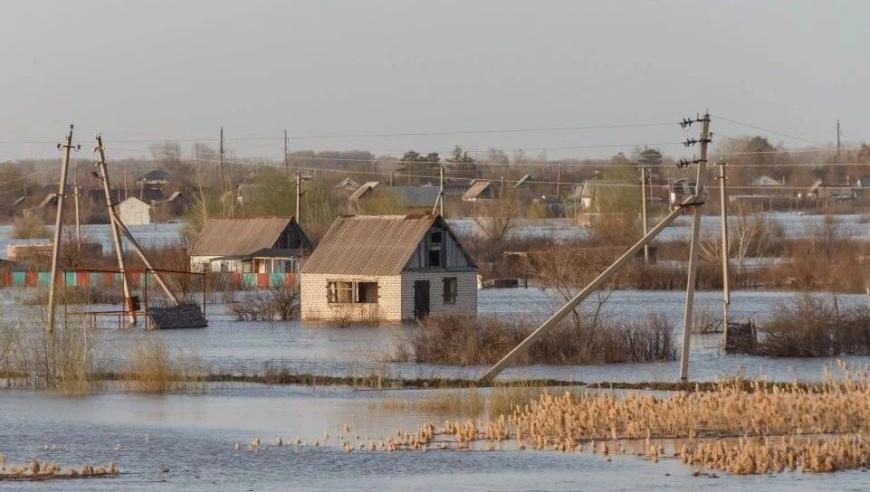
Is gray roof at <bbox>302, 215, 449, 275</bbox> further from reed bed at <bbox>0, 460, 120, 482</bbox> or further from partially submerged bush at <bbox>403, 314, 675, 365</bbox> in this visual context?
reed bed at <bbox>0, 460, 120, 482</bbox>

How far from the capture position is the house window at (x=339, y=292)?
213 ft

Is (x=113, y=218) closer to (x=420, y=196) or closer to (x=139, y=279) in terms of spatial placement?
(x=139, y=279)

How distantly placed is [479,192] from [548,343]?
14549cm

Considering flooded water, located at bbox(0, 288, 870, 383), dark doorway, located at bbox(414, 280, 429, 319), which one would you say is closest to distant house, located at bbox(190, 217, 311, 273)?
flooded water, located at bbox(0, 288, 870, 383)

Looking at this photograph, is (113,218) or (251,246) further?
(251,246)

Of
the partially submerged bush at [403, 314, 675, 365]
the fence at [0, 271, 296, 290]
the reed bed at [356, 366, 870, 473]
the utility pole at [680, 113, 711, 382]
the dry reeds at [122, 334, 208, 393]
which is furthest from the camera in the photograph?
the fence at [0, 271, 296, 290]

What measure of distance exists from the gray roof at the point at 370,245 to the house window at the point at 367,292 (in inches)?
45.6

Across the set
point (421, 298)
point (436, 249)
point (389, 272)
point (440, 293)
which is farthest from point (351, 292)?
point (436, 249)

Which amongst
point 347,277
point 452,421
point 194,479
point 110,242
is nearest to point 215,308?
point 347,277

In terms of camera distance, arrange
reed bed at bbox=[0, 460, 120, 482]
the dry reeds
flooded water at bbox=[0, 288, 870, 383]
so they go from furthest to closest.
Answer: flooded water at bbox=[0, 288, 870, 383], the dry reeds, reed bed at bbox=[0, 460, 120, 482]

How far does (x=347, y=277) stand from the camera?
64.1 meters

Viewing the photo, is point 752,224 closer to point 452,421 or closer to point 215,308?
point 215,308

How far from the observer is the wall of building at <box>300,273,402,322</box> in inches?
2467

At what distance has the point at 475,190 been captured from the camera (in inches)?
7534
